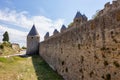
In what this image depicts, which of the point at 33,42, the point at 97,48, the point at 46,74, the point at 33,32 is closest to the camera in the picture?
the point at 97,48

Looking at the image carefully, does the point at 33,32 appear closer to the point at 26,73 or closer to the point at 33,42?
the point at 33,42

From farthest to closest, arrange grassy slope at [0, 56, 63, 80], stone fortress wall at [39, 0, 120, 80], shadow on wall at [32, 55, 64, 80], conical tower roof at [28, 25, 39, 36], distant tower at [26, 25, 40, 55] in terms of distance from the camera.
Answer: conical tower roof at [28, 25, 39, 36] < distant tower at [26, 25, 40, 55] < shadow on wall at [32, 55, 64, 80] < grassy slope at [0, 56, 63, 80] < stone fortress wall at [39, 0, 120, 80]

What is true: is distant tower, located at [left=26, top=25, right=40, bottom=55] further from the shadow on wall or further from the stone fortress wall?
the stone fortress wall

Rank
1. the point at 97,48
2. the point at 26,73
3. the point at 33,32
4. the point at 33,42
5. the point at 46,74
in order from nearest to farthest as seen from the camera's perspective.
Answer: the point at 97,48 < the point at 26,73 < the point at 46,74 < the point at 33,42 < the point at 33,32

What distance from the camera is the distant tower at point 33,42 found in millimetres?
44550

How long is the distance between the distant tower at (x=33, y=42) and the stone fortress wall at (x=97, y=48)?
31.0 metres

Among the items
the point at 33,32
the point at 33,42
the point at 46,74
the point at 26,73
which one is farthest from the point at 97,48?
the point at 33,32

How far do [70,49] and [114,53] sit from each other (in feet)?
21.2

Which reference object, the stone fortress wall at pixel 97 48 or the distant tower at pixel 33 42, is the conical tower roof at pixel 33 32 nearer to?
the distant tower at pixel 33 42

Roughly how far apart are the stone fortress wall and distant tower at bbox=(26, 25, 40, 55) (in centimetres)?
3099

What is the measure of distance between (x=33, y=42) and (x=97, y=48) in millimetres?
36657

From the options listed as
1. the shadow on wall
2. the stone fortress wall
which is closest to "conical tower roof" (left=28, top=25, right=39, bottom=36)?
the shadow on wall

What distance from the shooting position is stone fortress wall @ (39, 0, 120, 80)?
7.77 m

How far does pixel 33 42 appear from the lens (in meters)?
45.2
